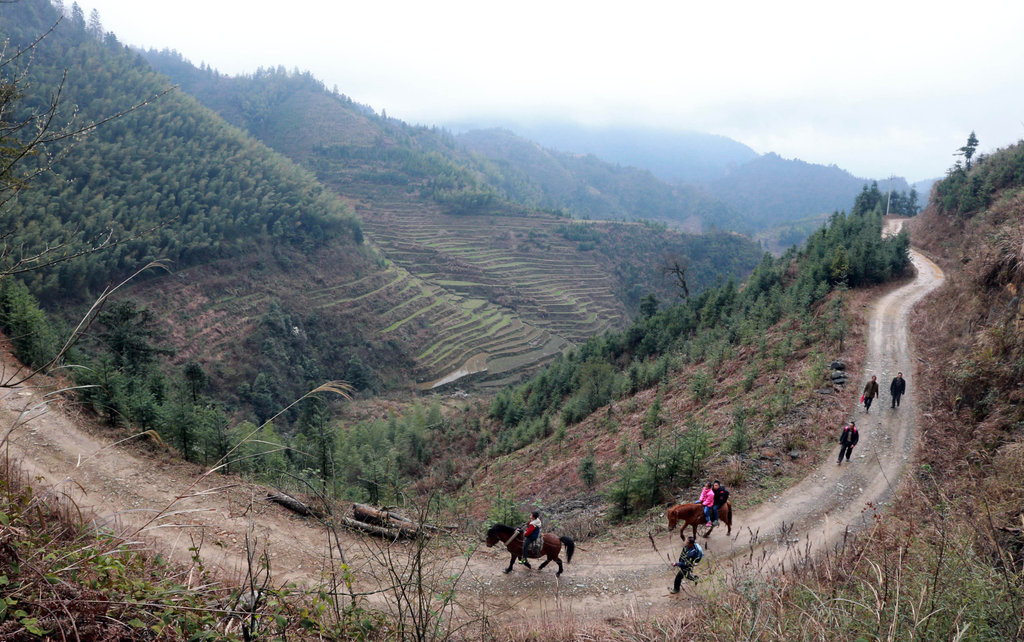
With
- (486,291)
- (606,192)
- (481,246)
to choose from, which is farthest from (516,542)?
(606,192)

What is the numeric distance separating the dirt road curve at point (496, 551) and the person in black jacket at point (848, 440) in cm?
24

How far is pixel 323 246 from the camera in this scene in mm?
52906

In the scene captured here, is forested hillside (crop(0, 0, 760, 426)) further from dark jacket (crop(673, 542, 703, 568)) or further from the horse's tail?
dark jacket (crop(673, 542, 703, 568))

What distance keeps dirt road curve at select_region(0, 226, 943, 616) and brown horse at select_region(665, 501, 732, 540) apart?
301 millimetres

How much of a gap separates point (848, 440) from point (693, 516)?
4.57m

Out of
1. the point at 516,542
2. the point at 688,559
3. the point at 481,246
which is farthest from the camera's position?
the point at 481,246

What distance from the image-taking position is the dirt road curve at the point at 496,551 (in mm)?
6445

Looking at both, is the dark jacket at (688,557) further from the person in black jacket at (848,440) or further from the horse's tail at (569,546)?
the person in black jacket at (848,440)

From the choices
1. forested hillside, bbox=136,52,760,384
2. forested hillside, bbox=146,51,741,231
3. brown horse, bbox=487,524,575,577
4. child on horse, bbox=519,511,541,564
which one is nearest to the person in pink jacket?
brown horse, bbox=487,524,575,577

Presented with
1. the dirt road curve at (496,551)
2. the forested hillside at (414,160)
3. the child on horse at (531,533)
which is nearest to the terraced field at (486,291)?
the forested hillside at (414,160)

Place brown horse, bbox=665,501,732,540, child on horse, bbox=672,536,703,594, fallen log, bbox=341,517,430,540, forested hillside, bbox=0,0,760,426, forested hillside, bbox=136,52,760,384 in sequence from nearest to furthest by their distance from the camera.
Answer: fallen log, bbox=341,517,430,540 < child on horse, bbox=672,536,703,594 < brown horse, bbox=665,501,732,540 < forested hillside, bbox=0,0,760,426 < forested hillside, bbox=136,52,760,384

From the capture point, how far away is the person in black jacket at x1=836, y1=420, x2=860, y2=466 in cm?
944

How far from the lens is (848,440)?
9.49 metres

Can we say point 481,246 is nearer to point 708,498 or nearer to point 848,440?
point 848,440
